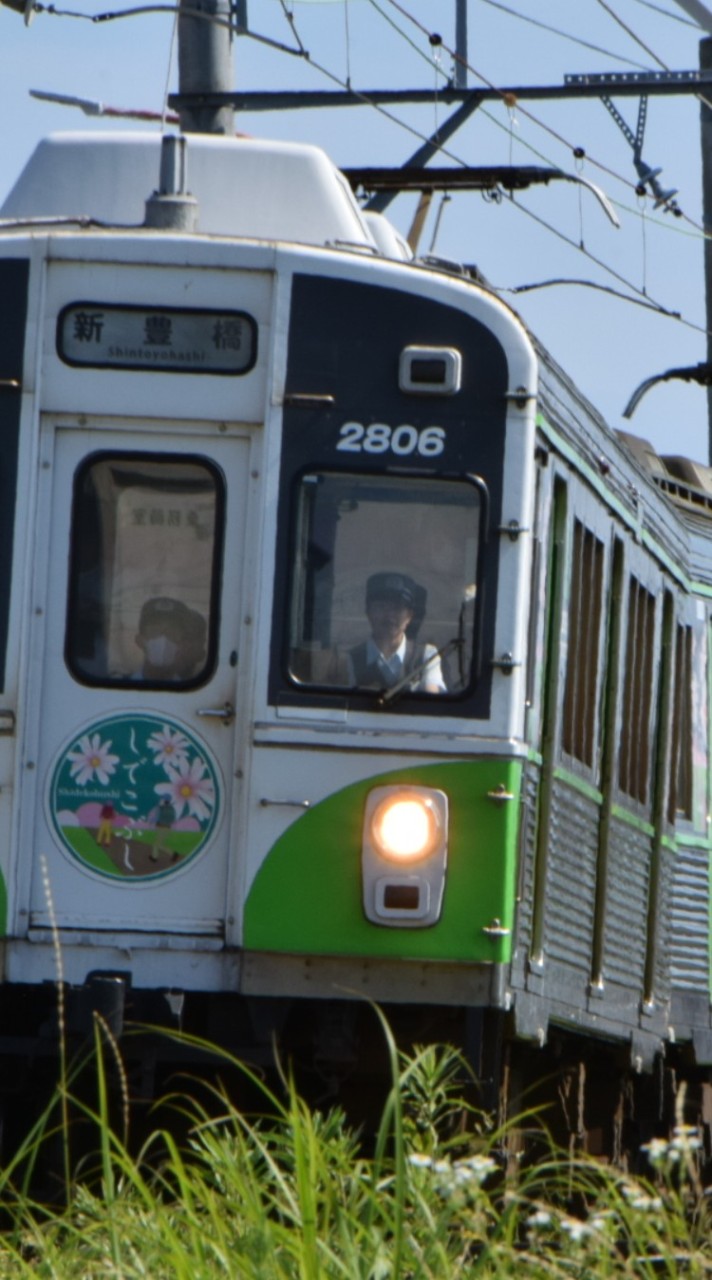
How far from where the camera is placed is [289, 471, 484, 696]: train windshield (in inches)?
300

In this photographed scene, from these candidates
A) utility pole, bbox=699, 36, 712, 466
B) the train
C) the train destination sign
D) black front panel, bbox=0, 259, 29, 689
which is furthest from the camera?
utility pole, bbox=699, 36, 712, 466

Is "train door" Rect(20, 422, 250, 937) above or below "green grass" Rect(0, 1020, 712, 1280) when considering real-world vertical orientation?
above

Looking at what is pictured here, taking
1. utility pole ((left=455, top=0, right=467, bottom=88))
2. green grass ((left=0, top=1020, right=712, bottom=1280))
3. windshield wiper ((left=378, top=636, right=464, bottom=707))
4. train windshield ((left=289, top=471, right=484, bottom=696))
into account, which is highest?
utility pole ((left=455, top=0, right=467, bottom=88))

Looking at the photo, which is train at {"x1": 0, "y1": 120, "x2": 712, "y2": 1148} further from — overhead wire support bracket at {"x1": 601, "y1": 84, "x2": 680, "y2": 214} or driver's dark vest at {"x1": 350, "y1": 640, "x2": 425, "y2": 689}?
overhead wire support bracket at {"x1": 601, "y1": 84, "x2": 680, "y2": 214}

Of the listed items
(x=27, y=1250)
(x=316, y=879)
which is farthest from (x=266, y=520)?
(x=27, y=1250)

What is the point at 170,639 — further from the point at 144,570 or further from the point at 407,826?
the point at 407,826

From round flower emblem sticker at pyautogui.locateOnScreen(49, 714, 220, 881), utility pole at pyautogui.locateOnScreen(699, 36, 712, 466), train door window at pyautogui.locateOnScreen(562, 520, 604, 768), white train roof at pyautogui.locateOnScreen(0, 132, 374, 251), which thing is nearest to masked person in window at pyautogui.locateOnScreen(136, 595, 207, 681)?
round flower emblem sticker at pyautogui.locateOnScreen(49, 714, 220, 881)

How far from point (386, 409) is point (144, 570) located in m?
0.89

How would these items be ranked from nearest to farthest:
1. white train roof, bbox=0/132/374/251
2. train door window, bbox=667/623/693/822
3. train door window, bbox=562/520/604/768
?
white train roof, bbox=0/132/374/251
train door window, bbox=562/520/604/768
train door window, bbox=667/623/693/822

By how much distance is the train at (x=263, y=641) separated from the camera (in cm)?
749

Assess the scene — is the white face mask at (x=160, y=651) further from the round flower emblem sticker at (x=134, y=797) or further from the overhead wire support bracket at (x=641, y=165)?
the overhead wire support bracket at (x=641, y=165)

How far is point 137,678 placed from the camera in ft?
25.0

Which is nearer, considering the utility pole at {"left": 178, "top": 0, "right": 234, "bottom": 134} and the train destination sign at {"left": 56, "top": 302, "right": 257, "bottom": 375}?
the train destination sign at {"left": 56, "top": 302, "right": 257, "bottom": 375}

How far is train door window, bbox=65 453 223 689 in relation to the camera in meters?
7.63
